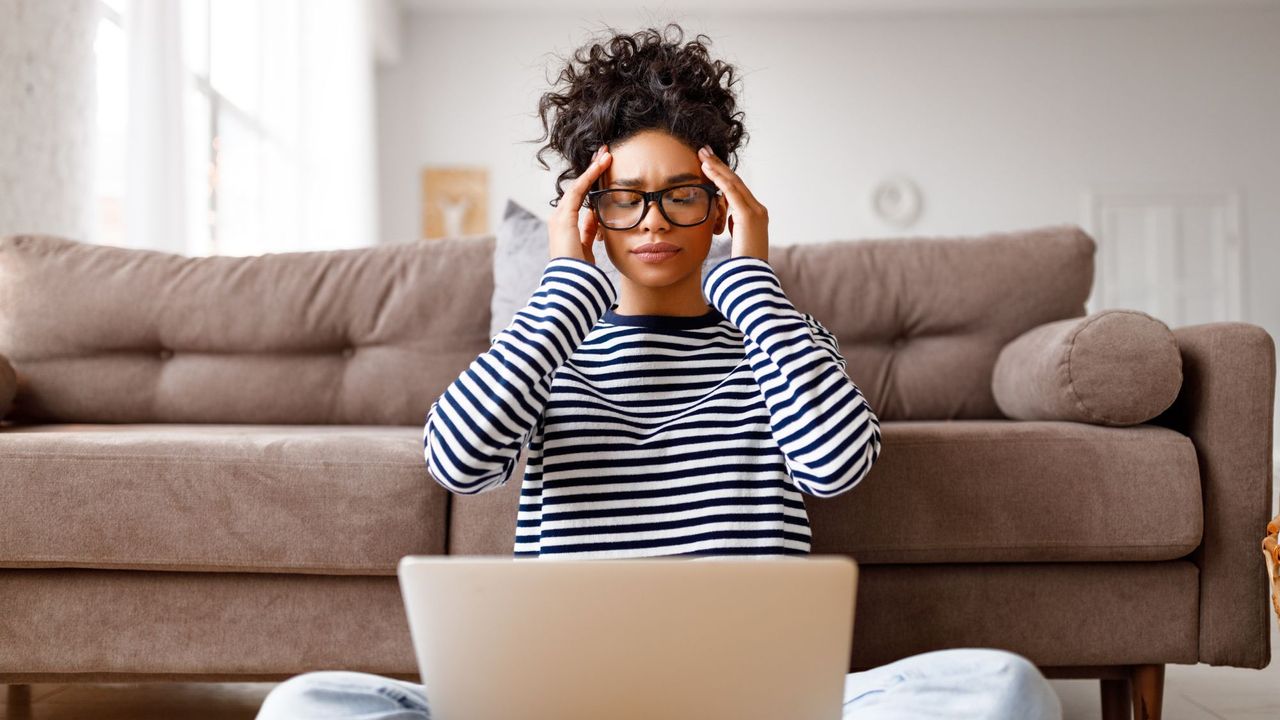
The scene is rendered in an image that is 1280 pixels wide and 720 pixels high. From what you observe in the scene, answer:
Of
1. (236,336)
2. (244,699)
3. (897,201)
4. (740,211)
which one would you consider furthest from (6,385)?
(897,201)

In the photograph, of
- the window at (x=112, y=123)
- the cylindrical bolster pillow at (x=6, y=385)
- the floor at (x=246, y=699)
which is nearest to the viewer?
the floor at (x=246, y=699)

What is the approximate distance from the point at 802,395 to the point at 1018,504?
A: 20.0 inches

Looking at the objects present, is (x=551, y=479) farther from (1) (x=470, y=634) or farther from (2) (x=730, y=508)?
(1) (x=470, y=634)

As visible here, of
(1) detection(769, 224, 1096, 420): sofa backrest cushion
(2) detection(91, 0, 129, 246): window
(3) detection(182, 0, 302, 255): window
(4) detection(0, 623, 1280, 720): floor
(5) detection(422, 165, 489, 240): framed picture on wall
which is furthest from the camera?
(5) detection(422, 165, 489, 240): framed picture on wall

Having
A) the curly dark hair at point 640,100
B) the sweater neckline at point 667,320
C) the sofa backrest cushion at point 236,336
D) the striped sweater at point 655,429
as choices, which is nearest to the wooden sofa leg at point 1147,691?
the striped sweater at point 655,429

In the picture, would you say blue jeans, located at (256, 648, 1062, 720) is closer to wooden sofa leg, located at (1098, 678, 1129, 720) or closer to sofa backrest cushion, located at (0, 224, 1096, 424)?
wooden sofa leg, located at (1098, 678, 1129, 720)

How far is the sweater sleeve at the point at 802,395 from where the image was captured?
105 centimetres

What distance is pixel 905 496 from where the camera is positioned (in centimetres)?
140

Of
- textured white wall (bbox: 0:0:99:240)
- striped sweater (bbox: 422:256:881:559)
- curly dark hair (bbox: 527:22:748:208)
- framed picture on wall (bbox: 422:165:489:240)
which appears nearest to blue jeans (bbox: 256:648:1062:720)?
striped sweater (bbox: 422:256:881:559)

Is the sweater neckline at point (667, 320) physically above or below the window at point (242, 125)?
below

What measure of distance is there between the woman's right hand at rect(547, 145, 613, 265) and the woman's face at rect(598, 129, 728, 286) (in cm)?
1

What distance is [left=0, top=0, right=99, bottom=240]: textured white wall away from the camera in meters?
2.56

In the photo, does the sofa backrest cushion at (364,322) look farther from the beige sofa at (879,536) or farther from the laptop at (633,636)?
the laptop at (633,636)

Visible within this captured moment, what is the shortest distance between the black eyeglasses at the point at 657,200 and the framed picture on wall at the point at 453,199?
5884 millimetres
